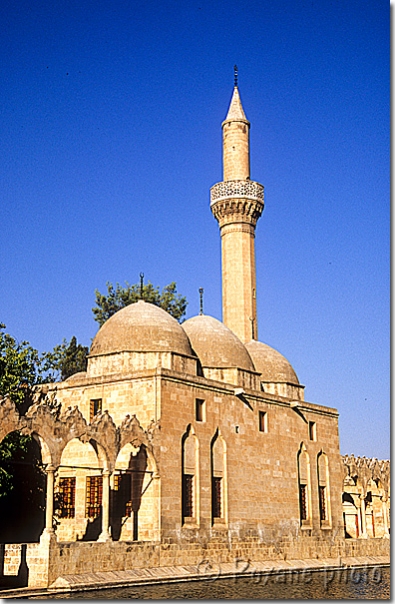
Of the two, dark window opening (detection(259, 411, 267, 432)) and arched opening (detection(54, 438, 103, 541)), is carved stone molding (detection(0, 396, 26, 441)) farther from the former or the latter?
dark window opening (detection(259, 411, 267, 432))

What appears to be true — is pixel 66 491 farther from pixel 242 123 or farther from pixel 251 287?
pixel 242 123

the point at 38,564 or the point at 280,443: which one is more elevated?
the point at 280,443

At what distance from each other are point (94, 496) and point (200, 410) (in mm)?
3842

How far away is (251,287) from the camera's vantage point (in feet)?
105

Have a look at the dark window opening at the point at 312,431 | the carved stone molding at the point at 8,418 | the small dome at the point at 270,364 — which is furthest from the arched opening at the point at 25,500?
the dark window opening at the point at 312,431

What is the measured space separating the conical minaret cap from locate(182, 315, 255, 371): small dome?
11.0 m

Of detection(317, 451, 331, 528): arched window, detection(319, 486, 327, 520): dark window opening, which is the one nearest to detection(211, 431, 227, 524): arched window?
detection(317, 451, 331, 528): arched window

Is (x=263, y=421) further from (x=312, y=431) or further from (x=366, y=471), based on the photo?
(x=366, y=471)

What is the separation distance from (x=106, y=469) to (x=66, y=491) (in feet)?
11.7

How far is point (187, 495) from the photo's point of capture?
873 inches

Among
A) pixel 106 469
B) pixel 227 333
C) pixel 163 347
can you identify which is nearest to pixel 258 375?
pixel 227 333

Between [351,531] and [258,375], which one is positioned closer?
[258,375]

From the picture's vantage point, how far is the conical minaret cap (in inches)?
1352

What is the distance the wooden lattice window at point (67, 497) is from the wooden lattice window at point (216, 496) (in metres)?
3.96
